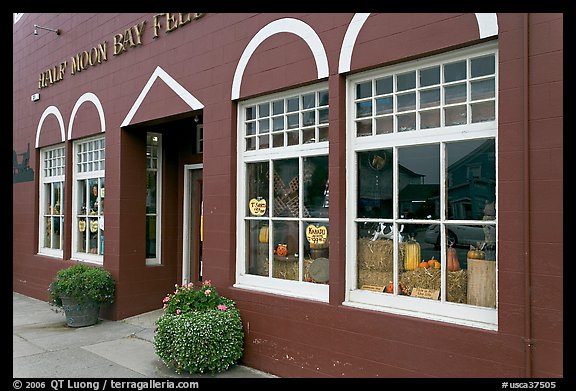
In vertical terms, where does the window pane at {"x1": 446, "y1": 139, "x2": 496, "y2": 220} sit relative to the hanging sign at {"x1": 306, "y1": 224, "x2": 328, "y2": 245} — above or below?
above

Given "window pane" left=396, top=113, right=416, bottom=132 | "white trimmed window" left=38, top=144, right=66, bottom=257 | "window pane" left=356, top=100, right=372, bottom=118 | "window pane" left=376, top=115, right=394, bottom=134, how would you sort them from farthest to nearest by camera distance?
"white trimmed window" left=38, top=144, right=66, bottom=257 → "window pane" left=356, top=100, right=372, bottom=118 → "window pane" left=376, top=115, right=394, bottom=134 → "window pane" left=396, top=113, right=416, bottom=132

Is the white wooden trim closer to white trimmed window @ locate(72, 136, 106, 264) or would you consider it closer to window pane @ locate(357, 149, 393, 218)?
window pane @ locate(357, 149, 393, 218)

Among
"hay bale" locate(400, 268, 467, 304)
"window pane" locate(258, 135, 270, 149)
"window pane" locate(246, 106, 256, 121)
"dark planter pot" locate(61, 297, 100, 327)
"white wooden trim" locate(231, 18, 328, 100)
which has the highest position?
"white wooden trim" locate(231, 18, 328, 100)

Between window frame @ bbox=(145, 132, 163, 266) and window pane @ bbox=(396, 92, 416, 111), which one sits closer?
window pane @ bbox=(396, 92, 416, 111)

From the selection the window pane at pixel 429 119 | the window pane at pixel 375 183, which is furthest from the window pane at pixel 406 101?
the window pane at pixel 375 183

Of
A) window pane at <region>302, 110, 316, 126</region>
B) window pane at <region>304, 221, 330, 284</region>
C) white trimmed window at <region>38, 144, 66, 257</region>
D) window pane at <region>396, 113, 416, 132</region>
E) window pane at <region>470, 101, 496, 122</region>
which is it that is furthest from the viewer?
white trimmed window at <region>38, 144, 66, 257</region>

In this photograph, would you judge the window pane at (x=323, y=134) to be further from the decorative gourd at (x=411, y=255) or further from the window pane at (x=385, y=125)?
the decorative gourd at (x=411, y=255)

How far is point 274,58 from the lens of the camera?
5363 mm

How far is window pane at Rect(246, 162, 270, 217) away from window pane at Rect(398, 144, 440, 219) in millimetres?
1764

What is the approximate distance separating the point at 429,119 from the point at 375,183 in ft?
2.57

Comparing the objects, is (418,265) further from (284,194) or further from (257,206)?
(257,206)

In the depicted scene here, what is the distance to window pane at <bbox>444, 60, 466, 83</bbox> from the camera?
13.4 ft

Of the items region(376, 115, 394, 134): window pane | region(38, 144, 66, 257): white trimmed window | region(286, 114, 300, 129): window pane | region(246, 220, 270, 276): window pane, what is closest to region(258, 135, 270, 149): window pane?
region(286, 114, 300, 129): window pane
